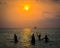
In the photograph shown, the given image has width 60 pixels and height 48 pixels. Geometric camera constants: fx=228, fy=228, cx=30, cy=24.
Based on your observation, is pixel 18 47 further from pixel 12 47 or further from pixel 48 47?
pixel 48 47

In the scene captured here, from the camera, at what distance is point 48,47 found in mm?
54281

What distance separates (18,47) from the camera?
53719 millimetres

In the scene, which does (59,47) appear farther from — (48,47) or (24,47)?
(24,47)

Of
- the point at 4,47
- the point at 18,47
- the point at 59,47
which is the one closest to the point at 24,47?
the point at 18,47

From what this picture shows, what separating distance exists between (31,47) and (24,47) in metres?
1.67

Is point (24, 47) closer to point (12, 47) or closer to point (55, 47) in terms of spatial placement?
point (12, 47)

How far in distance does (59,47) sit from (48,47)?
2.67 meters

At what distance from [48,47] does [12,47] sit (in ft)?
28.0

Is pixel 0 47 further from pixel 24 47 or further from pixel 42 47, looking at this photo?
pixel 42 47

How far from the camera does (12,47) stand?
53469 mm

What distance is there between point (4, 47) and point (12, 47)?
222cm

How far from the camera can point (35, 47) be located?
5369 cm

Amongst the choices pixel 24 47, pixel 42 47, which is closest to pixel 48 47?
pixel 42 47

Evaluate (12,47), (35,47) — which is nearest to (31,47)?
(35,47)
